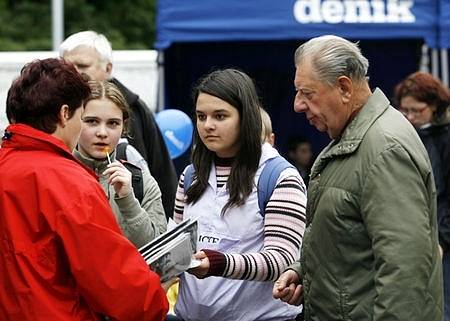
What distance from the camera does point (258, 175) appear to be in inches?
173

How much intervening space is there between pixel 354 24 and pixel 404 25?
423mm

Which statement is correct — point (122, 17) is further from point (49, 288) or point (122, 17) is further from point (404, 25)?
point (49, 288)

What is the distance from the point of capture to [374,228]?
3.56 meters

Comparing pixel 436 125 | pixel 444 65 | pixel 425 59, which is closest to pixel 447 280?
pixel 436 125

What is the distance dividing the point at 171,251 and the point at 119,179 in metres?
0.53

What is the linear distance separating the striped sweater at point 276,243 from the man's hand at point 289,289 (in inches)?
5.4

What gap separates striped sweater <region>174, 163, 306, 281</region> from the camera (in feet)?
13.7

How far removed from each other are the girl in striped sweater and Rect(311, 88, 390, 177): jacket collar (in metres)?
0.49

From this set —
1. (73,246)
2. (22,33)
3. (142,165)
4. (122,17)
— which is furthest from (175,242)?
(122,17)

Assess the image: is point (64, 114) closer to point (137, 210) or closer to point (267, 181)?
point (137, 210)

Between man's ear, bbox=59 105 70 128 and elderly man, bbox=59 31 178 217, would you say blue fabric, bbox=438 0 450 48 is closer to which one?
elderly man, bbox=59 31 178 217

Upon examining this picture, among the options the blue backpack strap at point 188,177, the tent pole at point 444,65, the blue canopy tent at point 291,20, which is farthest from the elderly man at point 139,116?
the tent pole at point 444,65

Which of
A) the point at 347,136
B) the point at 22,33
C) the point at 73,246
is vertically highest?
the point at 347,136

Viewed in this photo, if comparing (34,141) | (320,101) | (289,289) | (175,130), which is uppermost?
(320,101)
